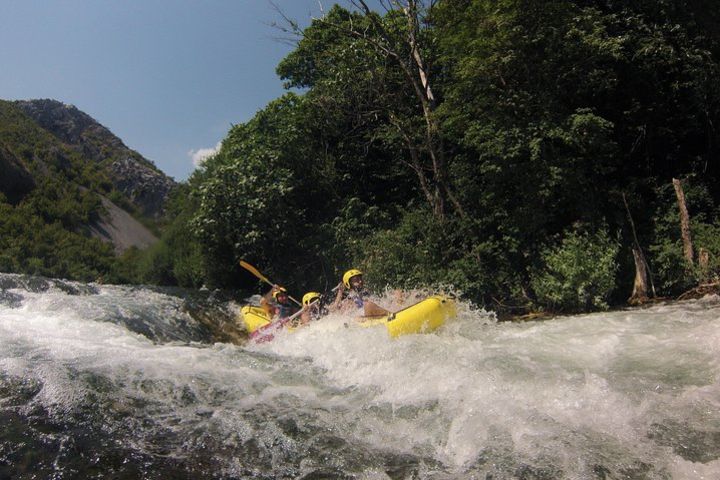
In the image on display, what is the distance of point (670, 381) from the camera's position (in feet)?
13.2

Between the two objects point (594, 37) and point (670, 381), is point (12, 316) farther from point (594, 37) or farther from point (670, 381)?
point (594, 37)

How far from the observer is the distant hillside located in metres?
23.6

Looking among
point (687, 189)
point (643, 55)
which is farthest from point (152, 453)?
point (643, 55)

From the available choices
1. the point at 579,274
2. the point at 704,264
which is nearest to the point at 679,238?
the point at 704,264

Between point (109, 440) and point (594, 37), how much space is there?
30.3 feet

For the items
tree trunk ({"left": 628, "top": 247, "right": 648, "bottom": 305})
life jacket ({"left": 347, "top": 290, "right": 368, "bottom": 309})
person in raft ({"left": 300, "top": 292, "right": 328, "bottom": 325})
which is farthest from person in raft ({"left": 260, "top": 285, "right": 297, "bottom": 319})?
tree trunk ({"left": 628, "top": 247, "right": 648, "bottom": 305})

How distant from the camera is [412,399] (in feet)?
13.3

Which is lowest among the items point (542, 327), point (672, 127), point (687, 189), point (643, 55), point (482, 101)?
point (542, 327)

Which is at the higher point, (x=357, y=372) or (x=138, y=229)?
(x=138, y=229)

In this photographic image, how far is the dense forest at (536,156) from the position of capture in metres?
8.69

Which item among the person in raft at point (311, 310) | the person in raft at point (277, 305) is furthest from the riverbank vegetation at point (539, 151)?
the person in raft at point (277, 305)

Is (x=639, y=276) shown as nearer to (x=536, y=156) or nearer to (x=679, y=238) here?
(x=679, y=238)

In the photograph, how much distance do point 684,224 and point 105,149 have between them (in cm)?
5853

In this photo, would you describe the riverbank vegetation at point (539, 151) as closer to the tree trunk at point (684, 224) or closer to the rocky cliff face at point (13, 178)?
the tree trunk at point (684, 224)
